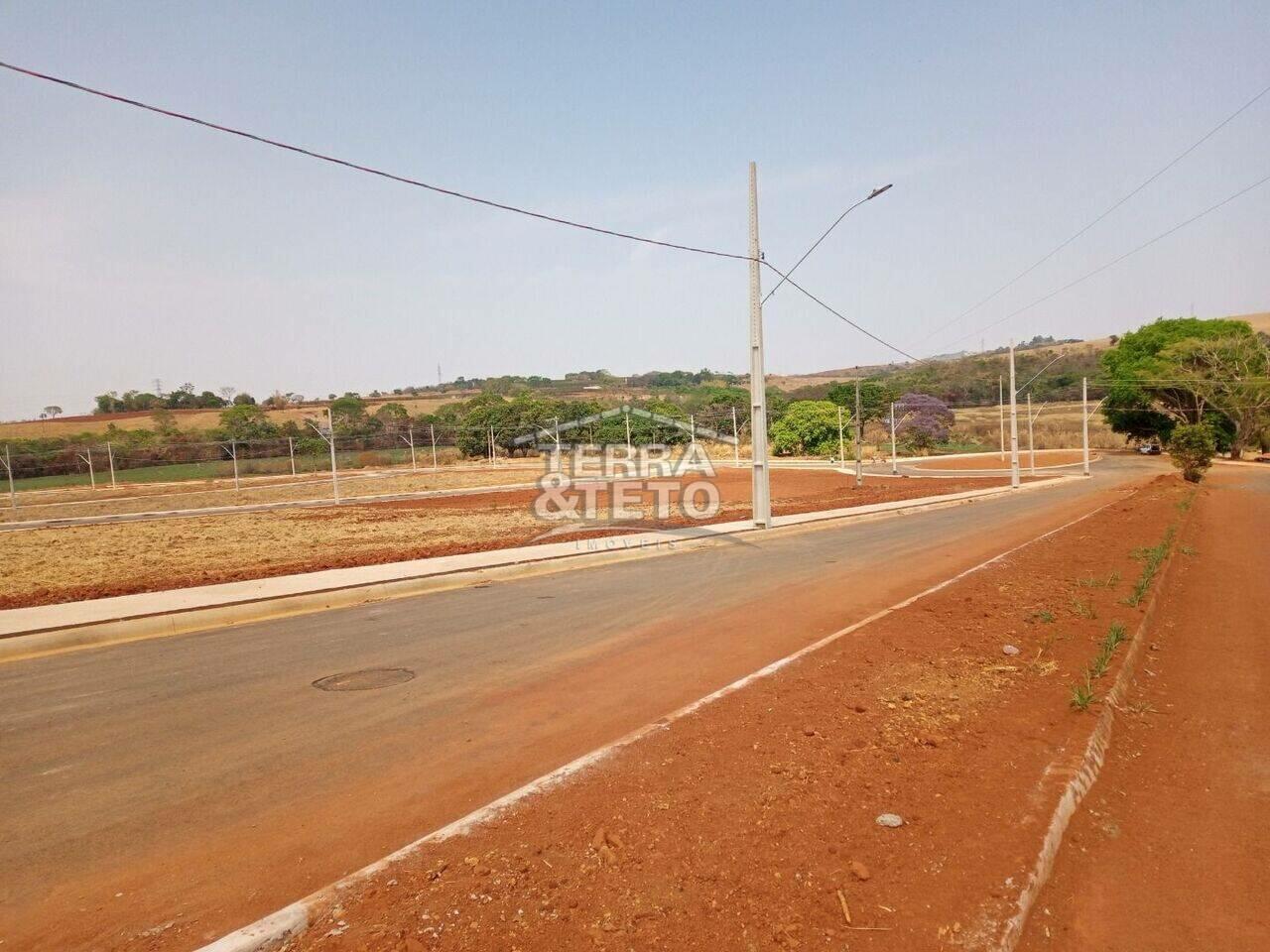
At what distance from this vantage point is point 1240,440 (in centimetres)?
5884

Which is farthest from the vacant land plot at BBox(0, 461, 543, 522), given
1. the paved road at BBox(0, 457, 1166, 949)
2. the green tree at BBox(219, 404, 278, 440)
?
the paved road at BBox(0, 457, 1166, 949)

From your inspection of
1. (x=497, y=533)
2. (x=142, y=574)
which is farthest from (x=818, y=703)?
(x=497, y=533)

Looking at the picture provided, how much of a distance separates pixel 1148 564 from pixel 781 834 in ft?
31.5

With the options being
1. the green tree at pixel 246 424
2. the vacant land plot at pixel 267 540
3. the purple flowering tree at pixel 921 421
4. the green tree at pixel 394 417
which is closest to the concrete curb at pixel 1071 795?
the vacant land plot at pixel 267 540

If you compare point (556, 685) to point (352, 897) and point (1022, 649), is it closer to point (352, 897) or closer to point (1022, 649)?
point (352, 897)

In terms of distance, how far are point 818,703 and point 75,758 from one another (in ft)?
17.6

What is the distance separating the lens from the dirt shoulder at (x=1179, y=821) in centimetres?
320

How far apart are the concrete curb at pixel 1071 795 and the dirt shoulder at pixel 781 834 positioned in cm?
6

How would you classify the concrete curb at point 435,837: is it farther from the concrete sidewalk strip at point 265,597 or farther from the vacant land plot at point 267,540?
the vacant land plot at point 267,540

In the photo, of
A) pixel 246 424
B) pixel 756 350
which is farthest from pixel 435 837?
pixel 246 424

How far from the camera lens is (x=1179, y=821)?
13.5 ft

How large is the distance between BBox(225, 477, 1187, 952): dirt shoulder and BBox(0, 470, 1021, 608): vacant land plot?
407 inches

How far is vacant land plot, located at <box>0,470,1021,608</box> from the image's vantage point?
13094 mm

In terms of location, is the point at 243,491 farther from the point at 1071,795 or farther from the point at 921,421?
the point at 921,421
